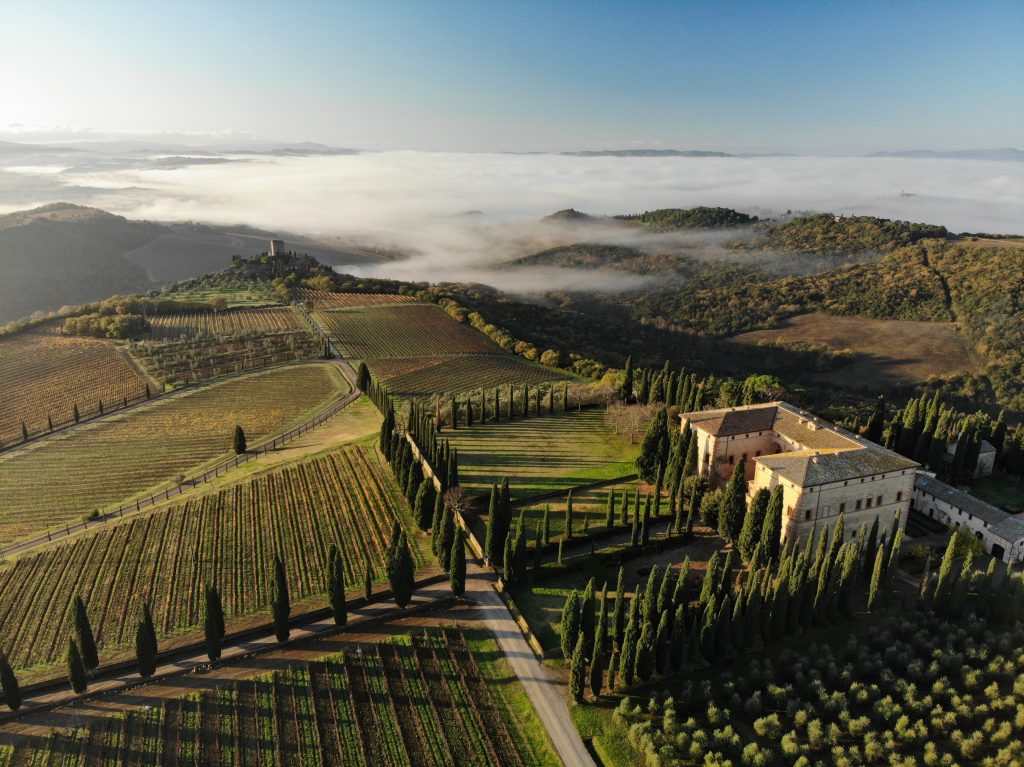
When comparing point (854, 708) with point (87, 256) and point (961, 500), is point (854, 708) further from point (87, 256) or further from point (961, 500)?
point (87, 256)

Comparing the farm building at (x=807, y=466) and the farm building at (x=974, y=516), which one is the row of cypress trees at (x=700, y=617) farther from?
the farm building at (x=974, y=516)

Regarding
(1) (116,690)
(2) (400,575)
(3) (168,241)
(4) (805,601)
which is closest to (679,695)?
(4) (805,601)

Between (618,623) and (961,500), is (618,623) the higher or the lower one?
the lower one

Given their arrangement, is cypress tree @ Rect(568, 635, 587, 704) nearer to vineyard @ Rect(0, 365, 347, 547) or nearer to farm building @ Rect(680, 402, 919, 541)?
farm building @ Rect(680, 402, 919, 541)

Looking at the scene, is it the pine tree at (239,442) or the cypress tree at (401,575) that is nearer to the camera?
the cypress tree at (401,575)

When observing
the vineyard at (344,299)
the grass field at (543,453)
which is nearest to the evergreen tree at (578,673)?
the grass field at (543,453)

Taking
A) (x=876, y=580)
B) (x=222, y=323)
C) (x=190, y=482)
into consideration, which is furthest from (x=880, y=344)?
(x=190, y=482)

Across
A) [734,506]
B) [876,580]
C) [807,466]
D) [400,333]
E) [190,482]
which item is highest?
[807,466]

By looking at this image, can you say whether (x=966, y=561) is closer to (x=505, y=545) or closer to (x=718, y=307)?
(x=505, y=545)
